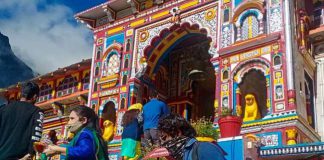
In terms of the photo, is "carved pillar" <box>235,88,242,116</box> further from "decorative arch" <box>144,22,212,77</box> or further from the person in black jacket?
the person in black jacket

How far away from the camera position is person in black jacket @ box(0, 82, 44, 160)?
15.3 ft

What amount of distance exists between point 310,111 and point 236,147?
457cm

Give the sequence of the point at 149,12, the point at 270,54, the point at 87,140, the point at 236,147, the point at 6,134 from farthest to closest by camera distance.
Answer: the point at 149,12
the point at 270,54
the point at 236,147
the point at 6,134
the point at 87,140

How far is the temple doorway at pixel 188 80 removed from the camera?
55.0 feet

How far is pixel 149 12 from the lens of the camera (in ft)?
51.8

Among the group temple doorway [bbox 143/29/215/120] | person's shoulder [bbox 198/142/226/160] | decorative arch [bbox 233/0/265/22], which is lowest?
person's shoulder [bbox 198/142/226/160]

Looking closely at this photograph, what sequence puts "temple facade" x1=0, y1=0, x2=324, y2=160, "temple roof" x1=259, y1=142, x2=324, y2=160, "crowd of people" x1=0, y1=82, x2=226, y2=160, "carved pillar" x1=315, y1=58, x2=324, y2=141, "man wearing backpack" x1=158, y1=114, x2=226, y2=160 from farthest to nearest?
"carved pillar" x1=315, y1=58, x2=324, y2=141 < "temple facade" x1=0, y1=0, x2=324, y2=160 < "temple roof" x1=259, y1=142, x2=324, y2=160 < "crowd of people" x1=0, y1=82, x2=226, y2=160 < "man wearing backpack" x1=158, y1=114, x2=226, y2=160

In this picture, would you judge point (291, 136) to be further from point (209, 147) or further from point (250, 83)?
point (209, 147)

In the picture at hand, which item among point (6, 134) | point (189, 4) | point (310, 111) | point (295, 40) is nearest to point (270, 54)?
point (295, 40)

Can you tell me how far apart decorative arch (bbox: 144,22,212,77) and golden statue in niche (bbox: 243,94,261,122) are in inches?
125

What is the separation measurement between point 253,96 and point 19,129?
8.65m

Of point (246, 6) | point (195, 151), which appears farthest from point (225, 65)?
point (195, 151)

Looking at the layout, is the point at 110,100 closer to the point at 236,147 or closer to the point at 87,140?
the point at 236,147

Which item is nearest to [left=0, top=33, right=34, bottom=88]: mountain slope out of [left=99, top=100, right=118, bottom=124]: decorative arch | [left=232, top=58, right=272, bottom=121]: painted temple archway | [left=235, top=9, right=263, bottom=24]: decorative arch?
[left=99, top=100, right=118, bottom=124]: decorative arch
